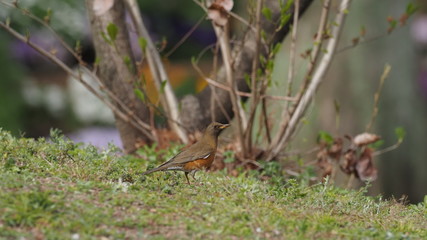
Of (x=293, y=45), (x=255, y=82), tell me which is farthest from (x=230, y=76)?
(x=293, y=45)

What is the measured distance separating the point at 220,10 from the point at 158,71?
58.8 inches

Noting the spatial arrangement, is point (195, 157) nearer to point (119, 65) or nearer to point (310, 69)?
point (310, 69)

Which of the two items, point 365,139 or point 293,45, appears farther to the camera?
point 365,139

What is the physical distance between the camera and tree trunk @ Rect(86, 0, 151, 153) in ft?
25.2

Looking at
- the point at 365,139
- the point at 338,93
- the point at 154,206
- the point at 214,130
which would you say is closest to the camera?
the point at 154,206

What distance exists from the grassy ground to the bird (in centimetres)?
8

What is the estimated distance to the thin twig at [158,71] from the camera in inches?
294

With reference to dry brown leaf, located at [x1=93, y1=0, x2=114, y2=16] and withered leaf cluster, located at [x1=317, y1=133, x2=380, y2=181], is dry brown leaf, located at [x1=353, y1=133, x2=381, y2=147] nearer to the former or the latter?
withered leaf cluster, located at [x1=317, y1=133, x2=380, y2=181]

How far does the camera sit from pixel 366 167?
7301mm

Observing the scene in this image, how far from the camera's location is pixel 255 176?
6961mm

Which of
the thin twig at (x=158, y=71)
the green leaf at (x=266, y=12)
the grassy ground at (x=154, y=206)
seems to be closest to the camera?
the grassy ground at (x=154, y=206)

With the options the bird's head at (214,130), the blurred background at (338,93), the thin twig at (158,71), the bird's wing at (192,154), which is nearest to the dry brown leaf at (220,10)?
the bird's head at (214,130)

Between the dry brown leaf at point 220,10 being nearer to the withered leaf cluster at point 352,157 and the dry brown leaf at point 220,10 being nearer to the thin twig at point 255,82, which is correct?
the thin twig at point 255,82

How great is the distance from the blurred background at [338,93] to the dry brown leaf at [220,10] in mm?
4341
